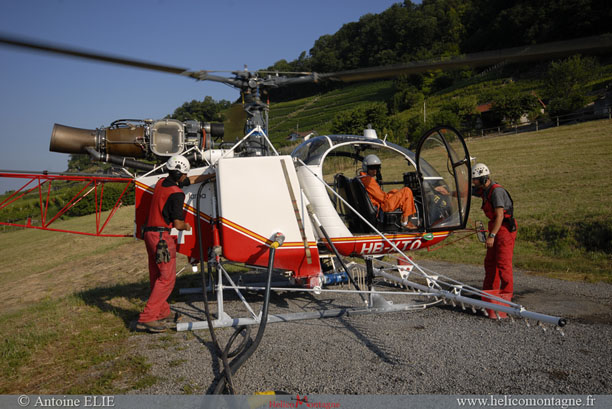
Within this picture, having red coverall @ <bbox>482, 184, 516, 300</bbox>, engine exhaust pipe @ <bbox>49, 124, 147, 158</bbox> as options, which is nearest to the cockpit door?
red coverall @ <bbox>482, 184, 516, 300</bbox>

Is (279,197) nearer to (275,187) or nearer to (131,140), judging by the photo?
(275,187)

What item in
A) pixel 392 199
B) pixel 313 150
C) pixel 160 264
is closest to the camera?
pixel 160 264

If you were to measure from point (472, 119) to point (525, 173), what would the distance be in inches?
1189

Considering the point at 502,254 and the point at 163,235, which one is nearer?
the point at 163,235

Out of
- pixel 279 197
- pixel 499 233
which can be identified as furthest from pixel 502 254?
pixel 279 197

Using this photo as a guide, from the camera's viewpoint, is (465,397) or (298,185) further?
(298,185)

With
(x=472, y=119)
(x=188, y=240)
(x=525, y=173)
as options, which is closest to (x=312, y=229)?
(x=188, y=240)

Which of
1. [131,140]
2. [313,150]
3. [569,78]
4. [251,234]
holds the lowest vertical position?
[251,234]

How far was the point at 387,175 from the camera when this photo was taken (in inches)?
285

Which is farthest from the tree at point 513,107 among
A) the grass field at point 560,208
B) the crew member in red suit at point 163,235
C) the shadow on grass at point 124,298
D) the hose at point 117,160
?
the crew member in red suit at point 163,235

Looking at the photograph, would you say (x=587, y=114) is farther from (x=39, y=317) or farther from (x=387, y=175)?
(x=39, y=317)

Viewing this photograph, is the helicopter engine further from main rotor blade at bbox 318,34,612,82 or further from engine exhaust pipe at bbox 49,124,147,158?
main rotor blade at bbox 318,34,612,82

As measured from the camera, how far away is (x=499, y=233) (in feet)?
18.1

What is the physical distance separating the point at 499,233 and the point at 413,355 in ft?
8.02
